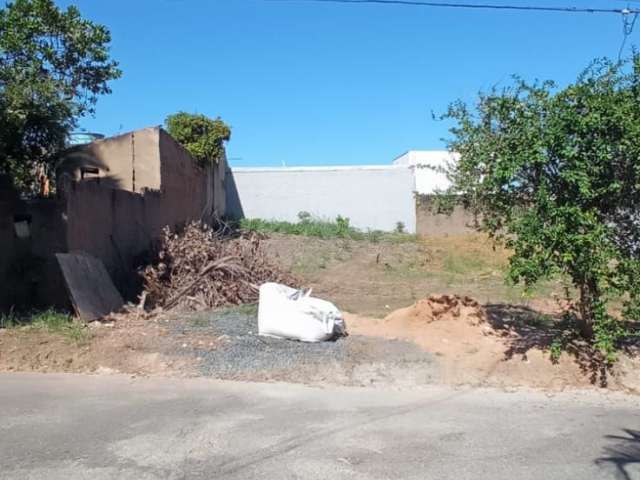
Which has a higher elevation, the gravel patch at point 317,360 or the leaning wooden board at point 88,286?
the leaning wooden board at point 88,286

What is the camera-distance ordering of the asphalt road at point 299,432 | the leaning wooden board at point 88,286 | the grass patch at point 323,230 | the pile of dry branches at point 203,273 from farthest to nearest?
1. the grass patch at point 323,230
2. the pile of dry branches at point 203,273
3. the leaning wooden board at point 88,286
4. the asphalt road at point 299,432

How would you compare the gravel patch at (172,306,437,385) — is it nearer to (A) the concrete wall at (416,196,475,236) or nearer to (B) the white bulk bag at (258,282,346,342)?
(B) the white bulk bag at (258,282,346,342)

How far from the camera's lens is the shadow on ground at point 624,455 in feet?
16.6

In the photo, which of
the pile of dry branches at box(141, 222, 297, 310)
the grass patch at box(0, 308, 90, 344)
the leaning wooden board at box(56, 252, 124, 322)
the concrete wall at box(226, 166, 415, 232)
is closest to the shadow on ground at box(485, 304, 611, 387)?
the pile of dry branches at box(141, 222, 297, 310)

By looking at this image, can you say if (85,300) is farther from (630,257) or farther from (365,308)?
(630,257)

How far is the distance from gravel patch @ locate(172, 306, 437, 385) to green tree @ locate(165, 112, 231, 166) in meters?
15.2

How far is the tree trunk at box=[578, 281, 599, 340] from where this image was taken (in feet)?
26.2

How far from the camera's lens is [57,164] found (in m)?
13.7

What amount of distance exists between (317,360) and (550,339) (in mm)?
3043

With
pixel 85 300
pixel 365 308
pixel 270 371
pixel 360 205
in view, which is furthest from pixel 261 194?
pixel 270 371

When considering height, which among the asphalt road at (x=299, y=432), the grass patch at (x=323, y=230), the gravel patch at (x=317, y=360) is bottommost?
the asphalt road at (x=299, y=432)

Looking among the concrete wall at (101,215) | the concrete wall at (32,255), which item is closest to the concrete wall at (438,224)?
the concrete wall at (101,215)

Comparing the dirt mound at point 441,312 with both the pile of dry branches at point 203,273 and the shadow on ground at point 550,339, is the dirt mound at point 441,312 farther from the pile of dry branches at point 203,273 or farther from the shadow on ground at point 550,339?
the pile of dry branches at point 203,273

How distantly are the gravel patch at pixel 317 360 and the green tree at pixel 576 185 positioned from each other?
65.9 inches
